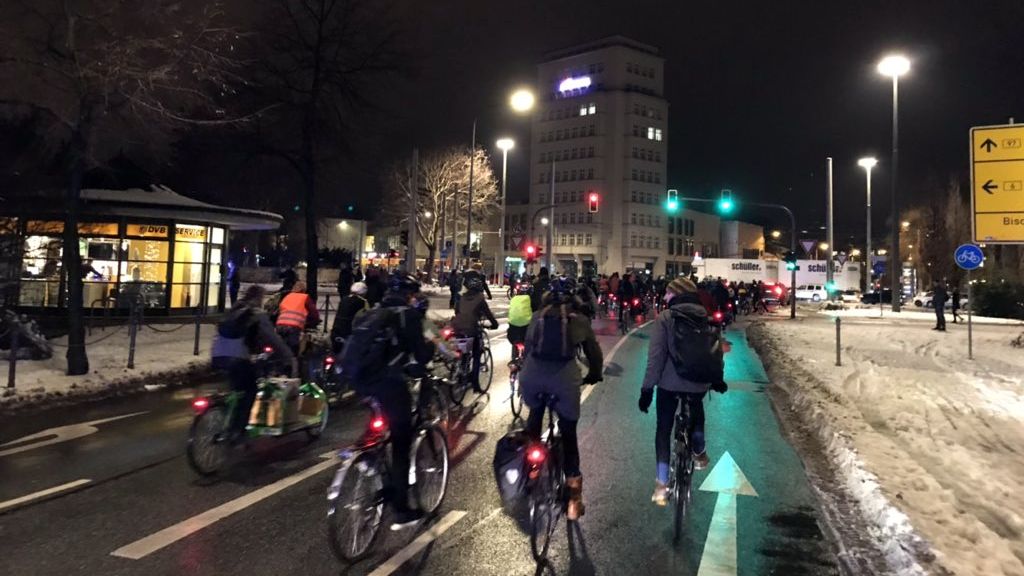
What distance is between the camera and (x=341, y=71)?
2345cm

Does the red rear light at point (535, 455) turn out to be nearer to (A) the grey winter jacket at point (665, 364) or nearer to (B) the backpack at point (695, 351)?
(A) the grey winter jacket at point (665, 364)

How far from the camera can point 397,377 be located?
492 centimetres

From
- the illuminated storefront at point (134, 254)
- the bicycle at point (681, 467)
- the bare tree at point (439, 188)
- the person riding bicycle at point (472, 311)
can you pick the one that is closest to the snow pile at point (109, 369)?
the illuminated storefront at point (134, 254)

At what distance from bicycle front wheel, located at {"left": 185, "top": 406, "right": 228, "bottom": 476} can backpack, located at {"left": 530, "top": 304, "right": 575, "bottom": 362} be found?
3642 millimetres

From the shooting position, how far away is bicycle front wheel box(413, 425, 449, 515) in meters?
5.42

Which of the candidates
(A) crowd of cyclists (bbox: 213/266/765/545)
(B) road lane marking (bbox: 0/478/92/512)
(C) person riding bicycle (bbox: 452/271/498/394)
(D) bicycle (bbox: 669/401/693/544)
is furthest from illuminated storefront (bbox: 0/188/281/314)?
(D) bicycle (bbox: 669/401/693/544)

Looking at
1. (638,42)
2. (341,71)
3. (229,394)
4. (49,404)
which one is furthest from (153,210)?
(638,42)

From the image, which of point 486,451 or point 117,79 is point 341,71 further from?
point 486,451

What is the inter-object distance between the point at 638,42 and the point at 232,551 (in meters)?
102

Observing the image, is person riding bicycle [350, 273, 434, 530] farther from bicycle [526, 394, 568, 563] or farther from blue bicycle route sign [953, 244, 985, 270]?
blue bicycle route sign [953, 244, 985, 270]

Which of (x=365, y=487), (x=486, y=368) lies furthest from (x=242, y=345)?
(x=486, y=368)

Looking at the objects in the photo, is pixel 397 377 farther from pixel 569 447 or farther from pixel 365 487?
pixel 569 447

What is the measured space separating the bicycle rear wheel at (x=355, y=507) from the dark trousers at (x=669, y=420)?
225 cm

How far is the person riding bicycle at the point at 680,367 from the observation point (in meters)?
5.36
